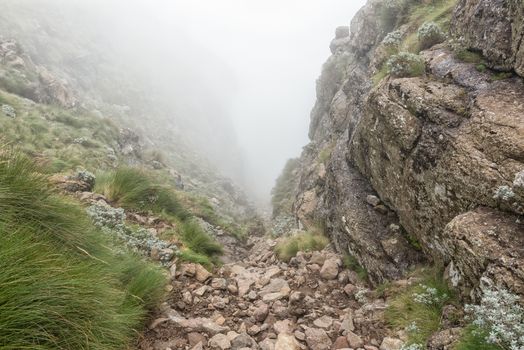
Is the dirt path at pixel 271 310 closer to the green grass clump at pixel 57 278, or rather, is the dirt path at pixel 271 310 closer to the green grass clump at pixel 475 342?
the green grass clump at pixel 57 278

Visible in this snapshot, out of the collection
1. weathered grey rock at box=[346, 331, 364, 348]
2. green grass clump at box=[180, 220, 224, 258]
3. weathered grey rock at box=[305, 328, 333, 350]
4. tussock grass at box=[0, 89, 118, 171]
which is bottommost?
weathered grey rock at box=[346, 331, 364, 348]

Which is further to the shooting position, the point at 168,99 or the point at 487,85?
the point at 168,99

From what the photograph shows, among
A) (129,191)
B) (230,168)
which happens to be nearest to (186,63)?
(230,168)

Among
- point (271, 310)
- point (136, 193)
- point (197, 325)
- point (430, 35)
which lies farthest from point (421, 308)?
point (136, 193)

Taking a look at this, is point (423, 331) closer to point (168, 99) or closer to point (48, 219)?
point (48, 219)

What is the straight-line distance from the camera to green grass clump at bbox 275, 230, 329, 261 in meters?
7.82

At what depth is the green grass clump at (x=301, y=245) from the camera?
25.6 ft

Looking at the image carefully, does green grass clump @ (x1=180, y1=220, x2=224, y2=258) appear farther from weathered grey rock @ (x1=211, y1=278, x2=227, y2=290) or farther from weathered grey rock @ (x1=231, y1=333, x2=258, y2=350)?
weathered grey rock @ (x1=231, y1=333, x2=258, y2=350)

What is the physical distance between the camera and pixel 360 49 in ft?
49.7

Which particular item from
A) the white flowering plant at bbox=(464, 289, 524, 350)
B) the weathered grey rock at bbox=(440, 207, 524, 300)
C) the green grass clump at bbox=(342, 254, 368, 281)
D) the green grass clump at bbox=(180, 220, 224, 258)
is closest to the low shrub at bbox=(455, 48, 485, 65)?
the weathered grey rock at bbox=(440, 207, 524, 300)

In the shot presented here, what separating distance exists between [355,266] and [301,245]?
1.51 m

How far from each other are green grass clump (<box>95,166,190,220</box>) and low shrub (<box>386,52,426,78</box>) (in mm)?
5711

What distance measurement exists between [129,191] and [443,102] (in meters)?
6.62

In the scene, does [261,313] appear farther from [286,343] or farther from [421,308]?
[421,308]
